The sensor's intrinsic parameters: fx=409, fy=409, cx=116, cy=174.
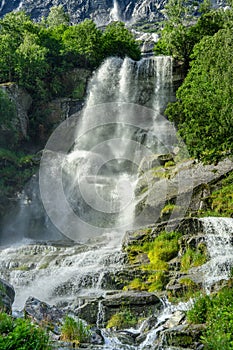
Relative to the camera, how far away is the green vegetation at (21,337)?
6.12 m

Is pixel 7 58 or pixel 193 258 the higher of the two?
pixel 7 58

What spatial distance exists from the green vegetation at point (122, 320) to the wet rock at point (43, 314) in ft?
5.85

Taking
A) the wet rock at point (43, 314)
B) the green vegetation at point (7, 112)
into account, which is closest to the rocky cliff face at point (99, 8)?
the green vegetation at point (7, 112)

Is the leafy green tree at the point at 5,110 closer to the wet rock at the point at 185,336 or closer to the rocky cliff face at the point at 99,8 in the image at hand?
the wet rock at the point at 185,336

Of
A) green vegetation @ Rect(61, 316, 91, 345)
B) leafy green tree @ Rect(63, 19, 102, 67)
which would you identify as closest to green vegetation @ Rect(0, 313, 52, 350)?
green vegetation @ Rect(61, 316, 91, 345)

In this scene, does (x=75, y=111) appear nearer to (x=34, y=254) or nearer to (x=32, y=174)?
(x=32, y=174)

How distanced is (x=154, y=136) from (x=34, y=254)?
15.5 m

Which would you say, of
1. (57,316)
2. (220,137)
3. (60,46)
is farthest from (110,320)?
(60,46)

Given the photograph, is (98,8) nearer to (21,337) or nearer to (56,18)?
(56,18)

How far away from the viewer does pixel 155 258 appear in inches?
637

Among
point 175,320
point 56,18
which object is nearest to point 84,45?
point 56,18

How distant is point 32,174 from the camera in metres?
32.0

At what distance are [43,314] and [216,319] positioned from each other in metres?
4.48

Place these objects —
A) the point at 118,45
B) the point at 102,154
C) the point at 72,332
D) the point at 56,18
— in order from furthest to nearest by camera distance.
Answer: the point at 56,18 → the point at 118,45 → the point at 102,154 → the point at 72,332
